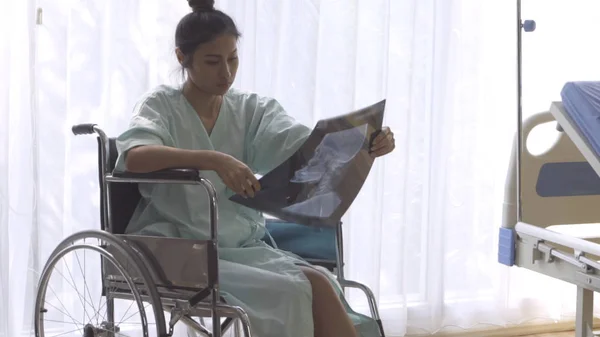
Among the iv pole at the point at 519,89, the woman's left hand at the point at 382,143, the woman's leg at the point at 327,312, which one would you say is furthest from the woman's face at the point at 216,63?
the iv pole at the point at 519,89

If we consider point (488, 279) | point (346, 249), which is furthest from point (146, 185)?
point (488, 279)

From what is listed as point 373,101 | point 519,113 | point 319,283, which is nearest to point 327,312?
point 319,283

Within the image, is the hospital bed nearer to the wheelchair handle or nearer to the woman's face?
the woman's face

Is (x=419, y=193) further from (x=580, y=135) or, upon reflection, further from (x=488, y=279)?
(x=580, y=135)

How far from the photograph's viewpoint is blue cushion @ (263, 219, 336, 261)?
6.03 ft

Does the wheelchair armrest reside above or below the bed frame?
above

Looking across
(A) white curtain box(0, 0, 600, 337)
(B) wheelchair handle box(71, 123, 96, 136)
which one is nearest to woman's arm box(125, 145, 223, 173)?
(B) wheelchair handle box(71, 123, 96, 136)

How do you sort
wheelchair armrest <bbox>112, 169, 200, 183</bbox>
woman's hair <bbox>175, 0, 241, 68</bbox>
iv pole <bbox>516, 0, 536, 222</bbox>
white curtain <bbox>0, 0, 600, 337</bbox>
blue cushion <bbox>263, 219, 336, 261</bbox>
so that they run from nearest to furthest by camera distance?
1. wheelchair armrest <bbox>112, 169, 200, 183</bbox>
2. woman's hair <bbox>175, 0, 241, 68</bbox>
3. blue cushion <bbox>263, 219, 336, 261</bbox>
4. iv pole <bbox>516, 0, 536, 222</bbox>
5. white curtain <bbox>0, 0, 600, 337</bbox>

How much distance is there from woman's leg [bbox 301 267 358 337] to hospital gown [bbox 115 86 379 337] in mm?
29

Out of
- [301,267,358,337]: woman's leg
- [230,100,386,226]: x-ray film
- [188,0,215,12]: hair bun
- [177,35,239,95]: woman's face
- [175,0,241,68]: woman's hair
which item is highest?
[188,0,215,12]: hair bun

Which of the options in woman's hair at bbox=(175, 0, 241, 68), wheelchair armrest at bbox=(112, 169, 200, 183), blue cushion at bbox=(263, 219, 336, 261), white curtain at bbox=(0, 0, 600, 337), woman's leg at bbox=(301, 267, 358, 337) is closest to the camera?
wheelchair armrest at bbox=(112, 169, 200, 183)

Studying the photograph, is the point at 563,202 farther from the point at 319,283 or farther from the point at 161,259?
the point at 161,259

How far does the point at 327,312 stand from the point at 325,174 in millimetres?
288

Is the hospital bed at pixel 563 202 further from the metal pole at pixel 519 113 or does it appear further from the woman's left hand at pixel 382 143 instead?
the woman's left hand at pixel 382 143
